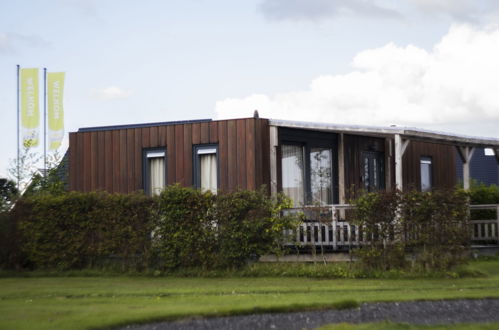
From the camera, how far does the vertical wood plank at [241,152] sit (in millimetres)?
17312

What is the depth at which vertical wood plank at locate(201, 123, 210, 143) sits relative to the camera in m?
17.8

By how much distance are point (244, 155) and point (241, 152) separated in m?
0.11

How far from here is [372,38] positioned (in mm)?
17859

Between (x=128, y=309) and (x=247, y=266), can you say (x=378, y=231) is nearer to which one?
(x=247, y=266)

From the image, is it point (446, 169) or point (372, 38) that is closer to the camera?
point (372, 38)

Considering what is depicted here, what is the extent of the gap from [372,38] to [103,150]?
7339 mm

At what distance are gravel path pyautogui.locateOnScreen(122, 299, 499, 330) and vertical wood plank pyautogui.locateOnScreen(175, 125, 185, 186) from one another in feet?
28.9

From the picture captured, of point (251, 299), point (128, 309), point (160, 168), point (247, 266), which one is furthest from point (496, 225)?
point (128, 309)

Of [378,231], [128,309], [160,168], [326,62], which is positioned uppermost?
[326,62]

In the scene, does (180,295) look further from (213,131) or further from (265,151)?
(213,131)

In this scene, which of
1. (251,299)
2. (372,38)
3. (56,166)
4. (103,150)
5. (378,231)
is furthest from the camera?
(56,166)

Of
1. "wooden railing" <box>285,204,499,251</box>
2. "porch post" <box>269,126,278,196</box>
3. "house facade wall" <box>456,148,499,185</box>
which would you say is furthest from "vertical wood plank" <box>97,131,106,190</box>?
"house facade wall" <box>456,148,499,185</box>

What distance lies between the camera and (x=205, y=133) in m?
17.8

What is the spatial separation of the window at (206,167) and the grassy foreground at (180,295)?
397 centimetres
